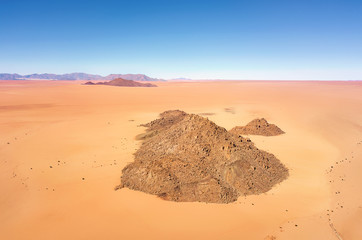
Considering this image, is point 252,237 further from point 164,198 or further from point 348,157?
point 348,157

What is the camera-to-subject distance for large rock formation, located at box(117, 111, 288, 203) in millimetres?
9984

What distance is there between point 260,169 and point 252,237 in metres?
4.49

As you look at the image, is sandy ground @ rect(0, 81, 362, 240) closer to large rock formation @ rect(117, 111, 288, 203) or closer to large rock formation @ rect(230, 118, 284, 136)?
large rock formation @ rect(117, 111, 288, 203)

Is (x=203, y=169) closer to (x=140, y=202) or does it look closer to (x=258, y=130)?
(x=140, y=202)

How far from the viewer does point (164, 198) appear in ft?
31.9

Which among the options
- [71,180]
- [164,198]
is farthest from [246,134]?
[71,180]

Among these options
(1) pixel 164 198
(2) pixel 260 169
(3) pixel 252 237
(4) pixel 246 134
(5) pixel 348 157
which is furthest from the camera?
(4) pixel 246 134

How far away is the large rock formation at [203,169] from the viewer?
998 centimetres

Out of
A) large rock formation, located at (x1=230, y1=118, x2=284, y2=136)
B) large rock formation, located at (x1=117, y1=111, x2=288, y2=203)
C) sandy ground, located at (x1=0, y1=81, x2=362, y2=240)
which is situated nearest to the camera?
sandy ground, located at (x1=0, y1=81, x2=362, y2=240)

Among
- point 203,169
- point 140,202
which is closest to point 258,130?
point 203,169

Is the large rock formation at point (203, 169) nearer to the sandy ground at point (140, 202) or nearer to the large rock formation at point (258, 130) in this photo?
the sandy ground at point (140, 202)

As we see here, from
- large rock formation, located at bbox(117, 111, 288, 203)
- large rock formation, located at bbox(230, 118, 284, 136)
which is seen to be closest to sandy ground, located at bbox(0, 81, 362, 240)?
large rock formation, located at bbox(117, 111, 288, 203)

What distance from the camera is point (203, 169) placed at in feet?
35.9

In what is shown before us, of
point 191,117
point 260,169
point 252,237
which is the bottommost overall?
point 252,237
